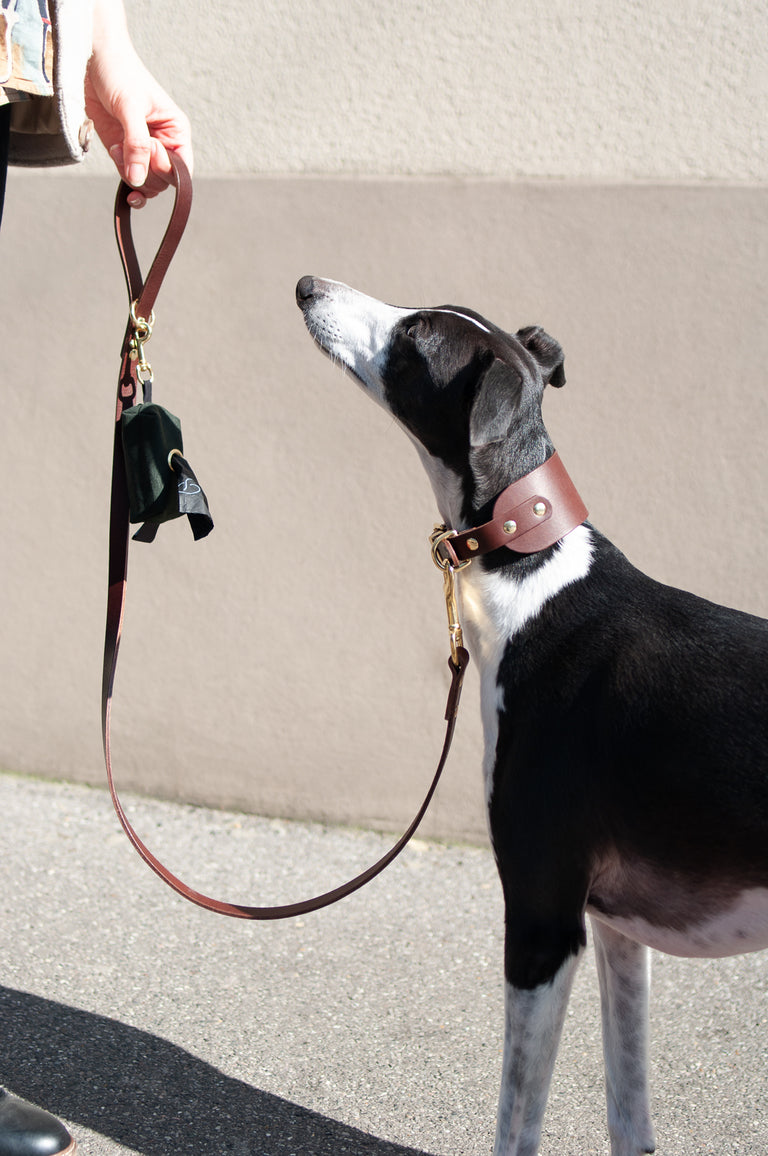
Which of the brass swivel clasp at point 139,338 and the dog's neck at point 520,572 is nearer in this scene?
the dog's neck at point 520,572

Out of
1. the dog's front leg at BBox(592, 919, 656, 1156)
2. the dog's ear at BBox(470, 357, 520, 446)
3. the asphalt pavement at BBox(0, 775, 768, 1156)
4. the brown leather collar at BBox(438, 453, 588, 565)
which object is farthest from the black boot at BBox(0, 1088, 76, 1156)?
the dog's ear at BBox(470, 357, 520, 446)

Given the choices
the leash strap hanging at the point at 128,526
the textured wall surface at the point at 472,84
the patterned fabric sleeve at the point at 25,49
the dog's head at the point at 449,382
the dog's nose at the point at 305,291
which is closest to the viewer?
the patterned fabric sleeve at the point at 25,49

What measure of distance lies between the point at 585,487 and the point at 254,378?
3.98ft

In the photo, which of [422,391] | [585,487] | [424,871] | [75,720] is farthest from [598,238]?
[75,720]

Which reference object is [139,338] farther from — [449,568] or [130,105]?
[449,568]

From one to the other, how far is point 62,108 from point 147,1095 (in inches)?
82.5

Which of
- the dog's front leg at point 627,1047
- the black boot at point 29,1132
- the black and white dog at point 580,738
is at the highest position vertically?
the black and white dog at point 580,738

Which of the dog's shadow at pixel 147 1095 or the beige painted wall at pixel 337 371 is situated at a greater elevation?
the beige painted wall at pixel 337 371

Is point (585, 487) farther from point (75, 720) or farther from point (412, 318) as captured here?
point (75, 720)

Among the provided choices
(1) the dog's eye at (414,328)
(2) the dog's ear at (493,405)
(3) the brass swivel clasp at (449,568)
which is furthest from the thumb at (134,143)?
(3) the brass swivel clasp at (449,568)

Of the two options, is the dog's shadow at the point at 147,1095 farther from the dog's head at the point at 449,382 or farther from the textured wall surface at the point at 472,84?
the textured wall surface at the point at 472,84

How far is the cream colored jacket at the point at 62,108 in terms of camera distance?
1.95m

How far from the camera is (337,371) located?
12.2ft

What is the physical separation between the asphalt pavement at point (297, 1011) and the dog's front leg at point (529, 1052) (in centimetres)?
34
